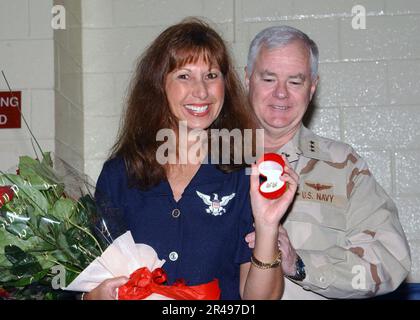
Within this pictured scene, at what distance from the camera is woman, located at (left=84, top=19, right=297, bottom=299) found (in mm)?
1857

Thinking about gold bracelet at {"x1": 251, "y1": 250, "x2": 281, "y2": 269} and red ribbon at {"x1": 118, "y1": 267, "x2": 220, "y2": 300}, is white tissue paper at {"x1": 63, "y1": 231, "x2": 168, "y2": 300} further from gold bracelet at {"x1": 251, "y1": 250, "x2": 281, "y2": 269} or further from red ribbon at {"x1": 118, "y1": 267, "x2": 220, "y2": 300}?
gold bracelet at {"x1": 251, "y1": 250, "x2": 281, "y2": 269}

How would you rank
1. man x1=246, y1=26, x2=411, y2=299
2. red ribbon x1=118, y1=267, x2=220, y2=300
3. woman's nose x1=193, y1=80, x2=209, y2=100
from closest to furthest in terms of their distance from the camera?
red ribbon x1=118, y1=267, x2=220, y2=300, woman's nose x1=193, y1=80, x2=209, y2=100, man x1=246, y1=26, x2=411, y2=299

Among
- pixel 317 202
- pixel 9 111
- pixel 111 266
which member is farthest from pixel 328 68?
pixel 111 266

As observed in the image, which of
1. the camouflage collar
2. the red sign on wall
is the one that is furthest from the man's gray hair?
the red sign on wall

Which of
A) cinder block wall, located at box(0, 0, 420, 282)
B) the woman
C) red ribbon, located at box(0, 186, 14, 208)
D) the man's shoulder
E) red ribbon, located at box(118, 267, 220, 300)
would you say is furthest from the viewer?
cinder block wall, located at box(0, 0, 420, 282)

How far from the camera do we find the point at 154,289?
162cm

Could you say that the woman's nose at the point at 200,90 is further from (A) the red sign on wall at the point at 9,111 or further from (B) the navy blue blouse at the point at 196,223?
(A) the red sign on wall at the point at 9,111

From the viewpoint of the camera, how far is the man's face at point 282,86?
250cm

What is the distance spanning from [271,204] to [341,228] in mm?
634

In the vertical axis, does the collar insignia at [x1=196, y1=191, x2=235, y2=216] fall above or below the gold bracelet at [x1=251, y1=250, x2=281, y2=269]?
above

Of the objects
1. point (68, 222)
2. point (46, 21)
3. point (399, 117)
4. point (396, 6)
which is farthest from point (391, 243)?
point (46, 21)

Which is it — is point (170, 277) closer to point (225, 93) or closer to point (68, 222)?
point (68, 222)

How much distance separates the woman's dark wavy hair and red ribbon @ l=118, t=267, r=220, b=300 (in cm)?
39

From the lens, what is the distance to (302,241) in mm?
2373
